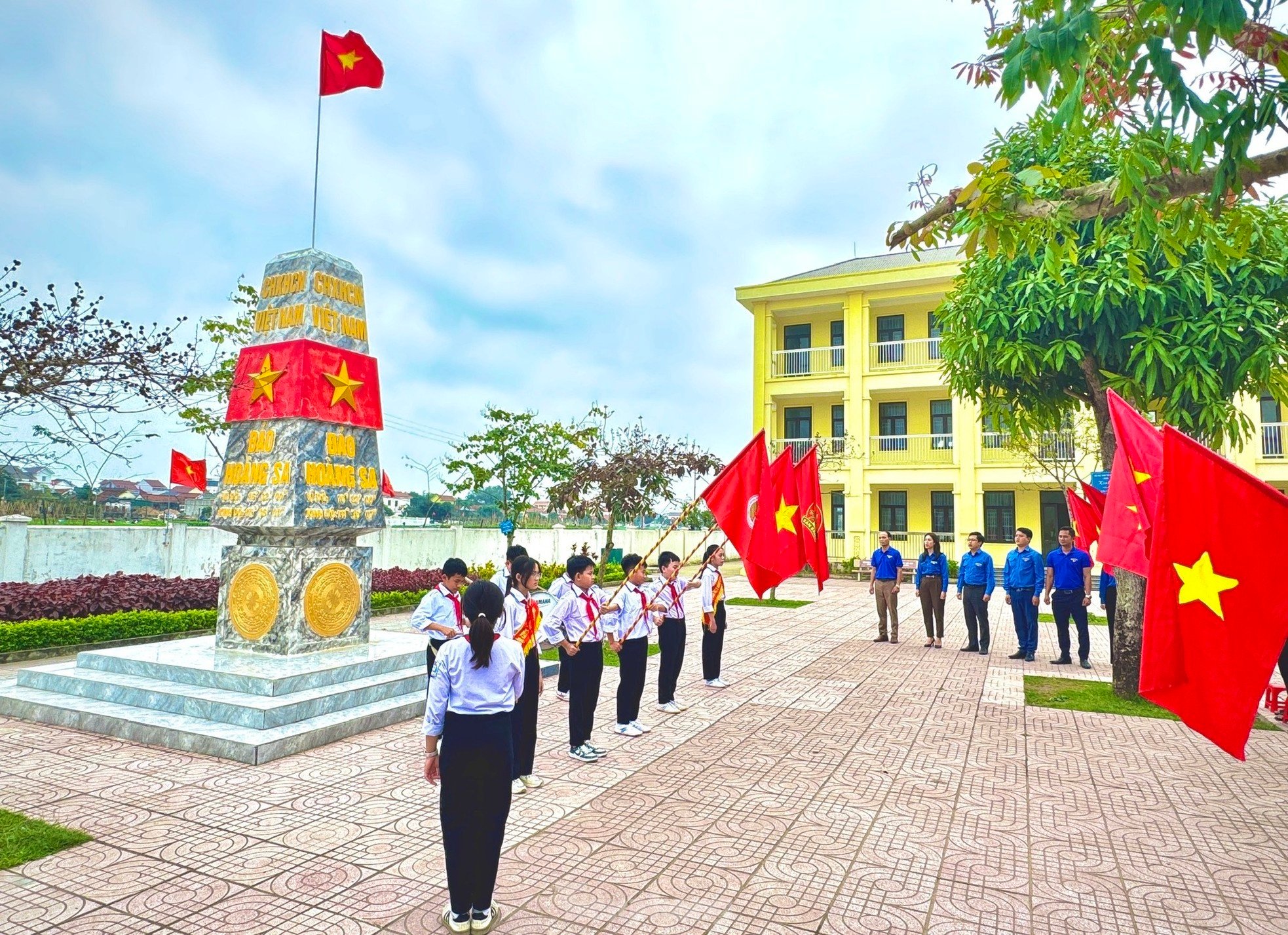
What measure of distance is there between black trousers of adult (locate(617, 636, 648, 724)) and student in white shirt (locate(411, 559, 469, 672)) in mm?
1316

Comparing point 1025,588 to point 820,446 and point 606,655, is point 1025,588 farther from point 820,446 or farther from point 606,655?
point 820,446

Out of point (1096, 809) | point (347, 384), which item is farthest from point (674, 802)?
point (347, 384)

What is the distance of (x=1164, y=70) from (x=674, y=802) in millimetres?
4239

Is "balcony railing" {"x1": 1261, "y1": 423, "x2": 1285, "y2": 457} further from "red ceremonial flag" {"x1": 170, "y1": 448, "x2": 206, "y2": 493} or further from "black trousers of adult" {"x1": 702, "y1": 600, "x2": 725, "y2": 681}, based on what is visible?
"red ceremonial flag" {"x1": 170, "y1": 448, "x2": 206, "y2": 493}

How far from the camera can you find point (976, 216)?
4.21 metres

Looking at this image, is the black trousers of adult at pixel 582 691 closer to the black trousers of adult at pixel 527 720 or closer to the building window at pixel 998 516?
the black trousers of adult at pixel 527 720

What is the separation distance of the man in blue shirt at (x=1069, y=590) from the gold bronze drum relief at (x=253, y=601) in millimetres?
8934

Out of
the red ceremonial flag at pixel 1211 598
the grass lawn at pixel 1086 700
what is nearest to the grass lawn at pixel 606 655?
the grass lawn at pixel 1086 700

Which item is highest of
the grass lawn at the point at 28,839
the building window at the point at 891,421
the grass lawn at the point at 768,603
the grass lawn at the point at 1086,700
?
the building window at the point at 891,421

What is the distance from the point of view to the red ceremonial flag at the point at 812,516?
7609 mm

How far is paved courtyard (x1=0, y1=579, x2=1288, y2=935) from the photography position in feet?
10.8

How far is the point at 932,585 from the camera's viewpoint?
35.4ft

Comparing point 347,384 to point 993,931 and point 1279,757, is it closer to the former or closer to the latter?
point 993,931

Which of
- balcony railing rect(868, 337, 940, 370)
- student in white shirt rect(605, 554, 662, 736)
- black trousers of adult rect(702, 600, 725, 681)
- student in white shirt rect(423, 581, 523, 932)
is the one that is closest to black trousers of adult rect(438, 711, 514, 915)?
student in white shirt rect(423, 581, 523, 932)
